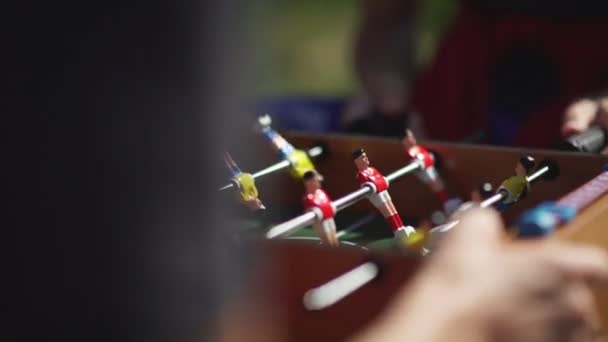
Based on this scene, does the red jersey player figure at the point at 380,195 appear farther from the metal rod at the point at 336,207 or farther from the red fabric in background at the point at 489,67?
the red fabric in background at the point at 489,67

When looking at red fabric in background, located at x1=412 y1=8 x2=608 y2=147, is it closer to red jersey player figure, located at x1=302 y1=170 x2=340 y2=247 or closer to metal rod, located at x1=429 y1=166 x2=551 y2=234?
metal rod, located at x1=429 y1=166 x2=551 y2=234

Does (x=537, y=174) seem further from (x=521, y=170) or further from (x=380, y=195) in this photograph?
(x=380, y=195)

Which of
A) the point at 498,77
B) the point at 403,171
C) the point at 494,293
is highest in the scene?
the point at 498,77

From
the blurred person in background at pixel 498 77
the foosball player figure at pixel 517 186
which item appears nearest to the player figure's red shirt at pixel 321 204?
the foosball player figure at pixel 517 186

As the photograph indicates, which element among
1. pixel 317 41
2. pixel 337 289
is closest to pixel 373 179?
pixel 337 289

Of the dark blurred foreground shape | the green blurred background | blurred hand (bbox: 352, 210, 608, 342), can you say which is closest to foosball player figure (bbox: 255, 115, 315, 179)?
blurred hand (bbox: 352, 210, 608, 342)
